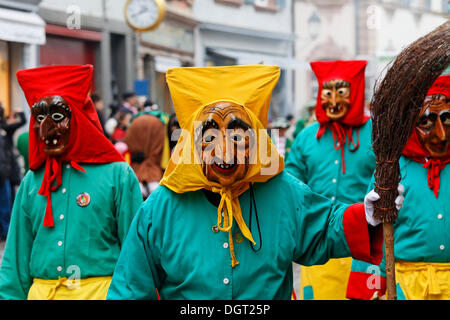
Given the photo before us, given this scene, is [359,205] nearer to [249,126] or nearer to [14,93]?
[249,126]

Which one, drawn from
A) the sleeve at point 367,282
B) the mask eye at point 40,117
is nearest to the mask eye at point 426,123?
the sleeve at point 367,282

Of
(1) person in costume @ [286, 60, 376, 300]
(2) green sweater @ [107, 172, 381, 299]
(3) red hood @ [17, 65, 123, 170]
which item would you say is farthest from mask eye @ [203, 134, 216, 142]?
(1) person in costume @ [286, 60, 376, 300]

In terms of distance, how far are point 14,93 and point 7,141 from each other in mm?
4686

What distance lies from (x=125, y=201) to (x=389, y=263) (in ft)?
6.77

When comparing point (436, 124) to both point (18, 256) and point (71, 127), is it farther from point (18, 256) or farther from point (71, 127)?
point (18, 256)

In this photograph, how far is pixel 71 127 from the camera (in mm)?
5129

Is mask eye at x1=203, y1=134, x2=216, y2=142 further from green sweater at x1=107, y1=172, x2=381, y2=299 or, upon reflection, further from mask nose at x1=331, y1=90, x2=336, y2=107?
mask nose at x1=331, y1=90, x2=336, y2=107

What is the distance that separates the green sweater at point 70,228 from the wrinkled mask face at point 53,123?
0.52ft

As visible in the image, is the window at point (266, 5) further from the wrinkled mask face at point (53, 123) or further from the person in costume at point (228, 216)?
the person in costume at point (228, 216)

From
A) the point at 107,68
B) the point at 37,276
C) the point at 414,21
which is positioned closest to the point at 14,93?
the point at 107,68

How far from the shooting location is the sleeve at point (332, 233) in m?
3.64

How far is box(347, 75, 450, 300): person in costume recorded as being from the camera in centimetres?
505

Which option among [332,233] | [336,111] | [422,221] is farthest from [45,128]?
[336,111]

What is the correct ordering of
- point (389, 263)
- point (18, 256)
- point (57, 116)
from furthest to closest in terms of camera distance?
point (57, 116), point (18, 256), point (389, 263)
